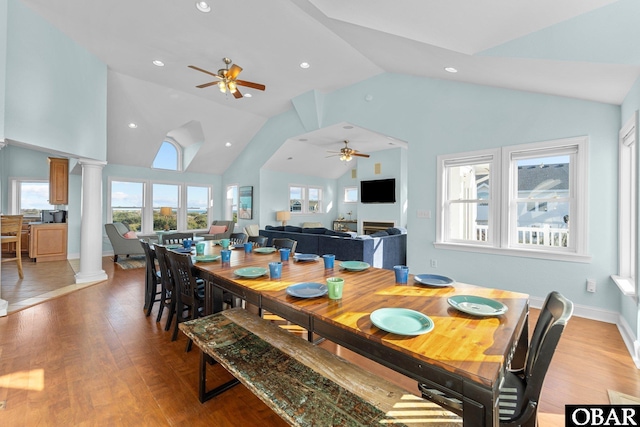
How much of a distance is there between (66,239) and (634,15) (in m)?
9.45

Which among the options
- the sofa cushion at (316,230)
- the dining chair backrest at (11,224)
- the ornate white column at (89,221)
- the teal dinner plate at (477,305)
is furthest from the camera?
the sofa cushion at (316,230)

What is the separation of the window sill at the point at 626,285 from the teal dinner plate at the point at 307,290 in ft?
9.07

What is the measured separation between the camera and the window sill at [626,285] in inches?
94.3

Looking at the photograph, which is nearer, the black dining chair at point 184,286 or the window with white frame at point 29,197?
the black dining chair at point 184,286

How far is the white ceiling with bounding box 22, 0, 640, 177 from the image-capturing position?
216cm

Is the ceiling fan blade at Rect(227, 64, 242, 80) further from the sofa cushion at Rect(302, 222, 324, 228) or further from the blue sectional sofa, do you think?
the sofa cushion at Rect(302, 222, 324, 228)

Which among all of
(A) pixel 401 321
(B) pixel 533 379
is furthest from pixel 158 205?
(B) pixel 533 379

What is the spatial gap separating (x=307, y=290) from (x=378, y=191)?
23.4 ft

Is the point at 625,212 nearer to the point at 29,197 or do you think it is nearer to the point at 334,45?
the point at 334,45

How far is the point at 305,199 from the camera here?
31.4 ft

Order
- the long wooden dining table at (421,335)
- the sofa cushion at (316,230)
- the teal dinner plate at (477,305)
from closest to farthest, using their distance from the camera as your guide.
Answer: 1. the long wooden dining table at (421,335)
2. the teal dinner plate at (477,305)
3. the sofa cushion at (316,230)

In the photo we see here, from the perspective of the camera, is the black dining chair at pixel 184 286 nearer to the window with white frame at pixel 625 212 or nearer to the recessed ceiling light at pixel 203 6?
the recessed ceiling light at pixel 203 6

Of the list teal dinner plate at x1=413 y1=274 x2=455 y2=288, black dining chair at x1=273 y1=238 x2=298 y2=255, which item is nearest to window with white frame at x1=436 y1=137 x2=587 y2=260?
black dining chair at x1=273 y1=238 x2=298 y2=255

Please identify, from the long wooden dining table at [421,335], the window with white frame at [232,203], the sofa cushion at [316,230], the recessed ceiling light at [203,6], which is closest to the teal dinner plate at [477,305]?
the long wooden dining table at [421,335]
